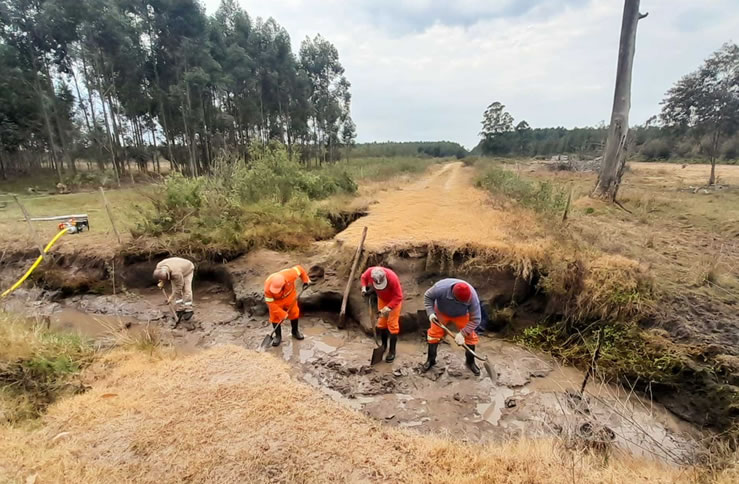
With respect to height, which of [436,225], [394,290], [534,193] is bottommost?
[394,290]

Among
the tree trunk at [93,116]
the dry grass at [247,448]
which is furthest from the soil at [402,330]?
the tree trunk at [93,116]

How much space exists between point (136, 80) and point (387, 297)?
24.3 meters

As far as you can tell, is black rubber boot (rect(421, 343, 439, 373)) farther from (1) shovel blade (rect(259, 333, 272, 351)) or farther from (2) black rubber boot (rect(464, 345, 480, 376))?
(1) shovel blade (rect(259, 333, 272, 351))

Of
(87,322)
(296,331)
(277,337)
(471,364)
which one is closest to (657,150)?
(471,364)

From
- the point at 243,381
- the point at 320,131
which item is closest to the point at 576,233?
the point at 243,381

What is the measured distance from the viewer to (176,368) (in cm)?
445

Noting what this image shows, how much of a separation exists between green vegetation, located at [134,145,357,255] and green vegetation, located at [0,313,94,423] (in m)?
4.11

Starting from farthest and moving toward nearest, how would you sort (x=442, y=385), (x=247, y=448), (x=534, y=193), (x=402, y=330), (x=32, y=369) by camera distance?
(x=534, y=193) < (x=402, y=330) < (x=442, y=385) < (x=32, y=369) < (x=247, y=448)

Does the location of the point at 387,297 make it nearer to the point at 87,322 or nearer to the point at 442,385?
the point at 442,385

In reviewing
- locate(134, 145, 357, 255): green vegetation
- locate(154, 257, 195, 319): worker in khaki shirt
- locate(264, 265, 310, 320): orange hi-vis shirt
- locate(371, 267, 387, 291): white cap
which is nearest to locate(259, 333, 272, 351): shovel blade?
locate(264, 265, 310, 320): orange hi-vis shirt

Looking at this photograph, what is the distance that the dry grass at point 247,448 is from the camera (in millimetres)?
2814

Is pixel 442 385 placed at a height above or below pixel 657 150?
below

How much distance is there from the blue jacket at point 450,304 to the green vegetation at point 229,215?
445 cm

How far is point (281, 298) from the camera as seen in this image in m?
5.71
